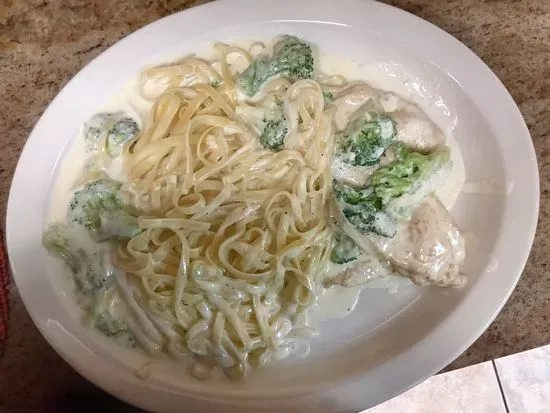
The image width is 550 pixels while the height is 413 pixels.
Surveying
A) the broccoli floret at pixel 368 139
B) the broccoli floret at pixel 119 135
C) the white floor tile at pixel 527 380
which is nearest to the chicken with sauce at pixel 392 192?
the broccoli floret at pixel 368 139

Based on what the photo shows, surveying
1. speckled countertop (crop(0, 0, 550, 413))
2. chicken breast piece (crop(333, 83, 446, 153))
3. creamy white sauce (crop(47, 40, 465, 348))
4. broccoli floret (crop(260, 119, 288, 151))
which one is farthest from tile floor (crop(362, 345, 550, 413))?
broccoli floret (crop(260, 119, 288, 151))

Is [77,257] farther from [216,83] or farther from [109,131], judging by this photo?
[216,83]

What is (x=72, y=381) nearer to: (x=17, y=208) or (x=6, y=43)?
(x=17, y=208)

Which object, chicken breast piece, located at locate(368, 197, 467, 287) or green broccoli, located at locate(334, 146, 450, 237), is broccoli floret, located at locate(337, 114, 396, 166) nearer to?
green broccoli, located at locate(334, 146, 450, 237)

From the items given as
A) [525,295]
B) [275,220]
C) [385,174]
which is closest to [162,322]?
[275,220]

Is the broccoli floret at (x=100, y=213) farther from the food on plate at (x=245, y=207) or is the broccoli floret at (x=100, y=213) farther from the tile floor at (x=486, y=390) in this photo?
the tile floor at (x=486, y=390)
